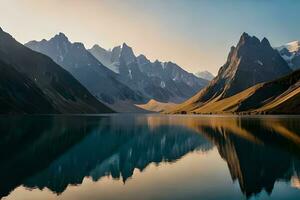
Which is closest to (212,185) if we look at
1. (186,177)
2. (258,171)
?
(186,177)

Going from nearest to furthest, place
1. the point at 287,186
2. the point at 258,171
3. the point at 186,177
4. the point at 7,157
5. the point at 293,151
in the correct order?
the point at 287,186
the point at 186,177
the point at 258,171
the point at 7,157
the point at 293,151

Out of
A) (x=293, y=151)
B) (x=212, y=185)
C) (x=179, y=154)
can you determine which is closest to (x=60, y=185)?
(x=212, y=185)

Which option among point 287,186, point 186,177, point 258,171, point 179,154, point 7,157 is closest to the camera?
point 287,186

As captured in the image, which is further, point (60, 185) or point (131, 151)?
point (131, 151)

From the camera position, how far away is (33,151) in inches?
2773

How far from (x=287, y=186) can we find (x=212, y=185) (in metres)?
8.14

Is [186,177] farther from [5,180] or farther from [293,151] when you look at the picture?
[293,151]

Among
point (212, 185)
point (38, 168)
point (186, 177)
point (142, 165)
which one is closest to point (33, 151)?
point (38, 168)

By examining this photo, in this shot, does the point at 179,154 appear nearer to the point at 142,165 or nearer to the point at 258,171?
the point at 142,165

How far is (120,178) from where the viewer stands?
157ft

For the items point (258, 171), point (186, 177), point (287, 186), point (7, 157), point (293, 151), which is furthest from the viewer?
point (293, 151)

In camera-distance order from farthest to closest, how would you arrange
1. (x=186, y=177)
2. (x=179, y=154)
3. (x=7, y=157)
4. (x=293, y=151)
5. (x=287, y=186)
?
(x=179, y=154), (x=293, y=151), (x=7, y=157), (x=186, y=177), (x=287, y=186)

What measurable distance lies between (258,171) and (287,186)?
30.5 ft

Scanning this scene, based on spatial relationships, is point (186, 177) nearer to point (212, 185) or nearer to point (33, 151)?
point (212, 185)
